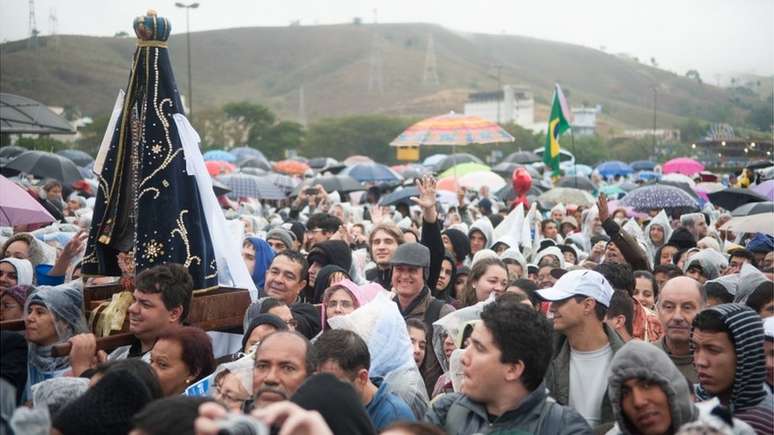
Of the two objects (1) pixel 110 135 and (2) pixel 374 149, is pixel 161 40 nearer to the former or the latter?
(1) pixel 110 135

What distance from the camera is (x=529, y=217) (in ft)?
38.8

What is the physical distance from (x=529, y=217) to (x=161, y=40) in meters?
7.03

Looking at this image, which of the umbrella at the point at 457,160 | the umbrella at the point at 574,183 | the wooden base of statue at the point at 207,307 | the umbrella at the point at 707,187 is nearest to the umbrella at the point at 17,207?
the wooden base of statue at the point at 207,307

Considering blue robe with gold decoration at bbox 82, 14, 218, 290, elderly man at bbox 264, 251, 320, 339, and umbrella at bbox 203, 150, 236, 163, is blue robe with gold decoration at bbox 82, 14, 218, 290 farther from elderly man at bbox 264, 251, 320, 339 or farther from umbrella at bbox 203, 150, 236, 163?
umbrella at bbox 203, 150, 236, 163

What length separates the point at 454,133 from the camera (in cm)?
1423

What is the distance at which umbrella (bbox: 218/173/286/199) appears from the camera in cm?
1691

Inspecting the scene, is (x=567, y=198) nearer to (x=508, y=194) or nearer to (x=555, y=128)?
(x=555, y=128)

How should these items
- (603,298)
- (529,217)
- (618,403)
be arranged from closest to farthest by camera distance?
(618,403) → (603,298) → (529,217)

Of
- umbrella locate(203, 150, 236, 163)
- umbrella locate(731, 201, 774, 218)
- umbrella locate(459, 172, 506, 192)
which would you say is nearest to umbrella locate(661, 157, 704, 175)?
umbrella locate(459, 172, 506, 192)

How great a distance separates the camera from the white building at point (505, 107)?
125 m

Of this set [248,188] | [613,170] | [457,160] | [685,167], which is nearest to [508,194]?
[248,188]

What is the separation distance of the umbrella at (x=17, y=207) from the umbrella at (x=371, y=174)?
16032 millimetres

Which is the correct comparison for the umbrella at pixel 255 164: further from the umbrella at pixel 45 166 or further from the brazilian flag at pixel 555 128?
the brazilian flag at pixel 555 128

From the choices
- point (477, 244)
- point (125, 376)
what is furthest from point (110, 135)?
point (477, 244)
